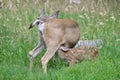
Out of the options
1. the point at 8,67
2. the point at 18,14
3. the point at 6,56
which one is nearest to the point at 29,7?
the point at 18,14

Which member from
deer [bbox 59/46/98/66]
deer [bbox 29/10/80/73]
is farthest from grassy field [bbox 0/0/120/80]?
deer [bbox 29/10/80/73]

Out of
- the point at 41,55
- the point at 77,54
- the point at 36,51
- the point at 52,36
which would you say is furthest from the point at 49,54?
the point at 41,55

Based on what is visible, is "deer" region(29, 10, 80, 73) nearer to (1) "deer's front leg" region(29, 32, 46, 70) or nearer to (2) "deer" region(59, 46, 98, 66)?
(1) "deer's front leg" region(29, 32, 46, 70)

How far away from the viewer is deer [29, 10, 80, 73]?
9.17 meters

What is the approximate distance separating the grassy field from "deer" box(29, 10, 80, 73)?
250 millimetres

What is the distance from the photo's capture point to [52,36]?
9211 mm

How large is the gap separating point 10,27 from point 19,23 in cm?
39

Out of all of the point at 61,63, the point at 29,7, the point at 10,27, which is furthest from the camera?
the point at 29,7

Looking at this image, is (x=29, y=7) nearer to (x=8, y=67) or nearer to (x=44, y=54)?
(x=44, y=54)

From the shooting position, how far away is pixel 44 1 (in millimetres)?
14484

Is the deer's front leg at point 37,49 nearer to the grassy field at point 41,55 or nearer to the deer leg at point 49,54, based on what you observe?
the grassy field at point 41,55

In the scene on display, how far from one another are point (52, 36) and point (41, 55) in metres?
0.81

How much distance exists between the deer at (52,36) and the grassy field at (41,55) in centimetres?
25

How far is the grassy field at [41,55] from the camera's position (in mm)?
8258
